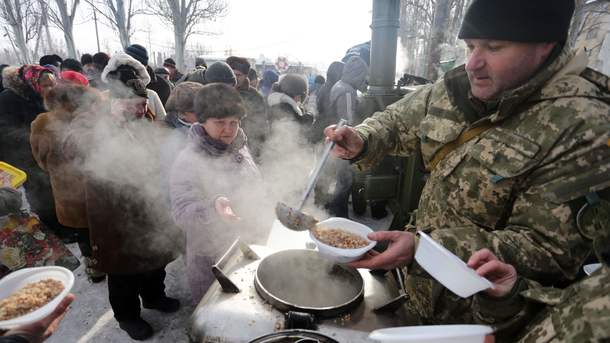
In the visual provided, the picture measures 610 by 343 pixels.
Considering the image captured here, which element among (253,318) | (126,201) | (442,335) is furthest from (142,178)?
(442,335)

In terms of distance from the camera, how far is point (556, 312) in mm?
1094

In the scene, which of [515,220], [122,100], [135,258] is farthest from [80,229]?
[515,220]

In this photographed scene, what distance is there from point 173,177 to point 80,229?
204cm

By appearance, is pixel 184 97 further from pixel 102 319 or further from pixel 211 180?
pixel 102 319

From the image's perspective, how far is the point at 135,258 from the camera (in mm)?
2924

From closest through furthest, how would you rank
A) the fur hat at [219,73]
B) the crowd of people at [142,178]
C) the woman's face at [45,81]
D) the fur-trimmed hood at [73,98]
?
1. the crowd of people at [142,178]
2. the fur-trimmed hood at [73,98]
3. the fur hat at [219,73]
4. the woman's face at [45,81]

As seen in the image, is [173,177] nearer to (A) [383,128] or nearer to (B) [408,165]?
A: (A) [383,128]

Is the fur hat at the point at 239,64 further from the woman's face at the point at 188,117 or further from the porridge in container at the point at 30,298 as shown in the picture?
the porridge in container at the point at 30,298

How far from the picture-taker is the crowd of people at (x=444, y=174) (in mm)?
1343

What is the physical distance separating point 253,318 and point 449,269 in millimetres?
1057

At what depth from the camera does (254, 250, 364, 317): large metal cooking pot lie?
2096 millimetres

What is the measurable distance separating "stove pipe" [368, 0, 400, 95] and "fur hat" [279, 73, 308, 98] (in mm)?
1513

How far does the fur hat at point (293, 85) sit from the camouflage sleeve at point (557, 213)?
4.92 metres

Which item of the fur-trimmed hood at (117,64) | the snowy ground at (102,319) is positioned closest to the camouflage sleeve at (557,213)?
the snowy ground at (102,319)
